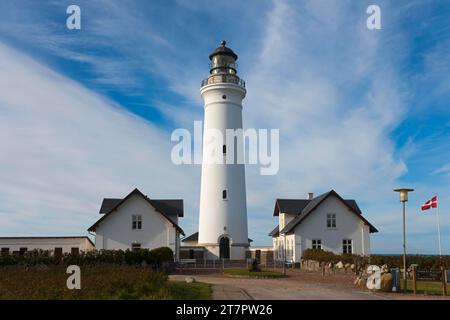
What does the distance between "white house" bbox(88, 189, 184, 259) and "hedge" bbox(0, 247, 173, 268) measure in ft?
12.2

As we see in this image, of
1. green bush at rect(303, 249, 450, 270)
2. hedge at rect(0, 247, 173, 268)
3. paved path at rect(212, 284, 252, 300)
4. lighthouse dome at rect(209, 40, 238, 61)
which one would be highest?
lighthouse dome at rect(209, 40, 238, 61)

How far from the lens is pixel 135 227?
34406 millimetres

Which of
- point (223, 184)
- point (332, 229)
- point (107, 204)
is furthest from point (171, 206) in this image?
point (332, 229)

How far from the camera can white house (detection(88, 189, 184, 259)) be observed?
3412 centimetres

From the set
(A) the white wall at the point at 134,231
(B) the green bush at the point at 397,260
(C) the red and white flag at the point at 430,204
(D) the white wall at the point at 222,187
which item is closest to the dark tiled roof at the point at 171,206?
(D) the white wall at the point at 222,187

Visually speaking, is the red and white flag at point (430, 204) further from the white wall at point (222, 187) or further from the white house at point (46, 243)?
the white house at point (46, 243)

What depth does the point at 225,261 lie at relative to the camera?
37594 millimetres

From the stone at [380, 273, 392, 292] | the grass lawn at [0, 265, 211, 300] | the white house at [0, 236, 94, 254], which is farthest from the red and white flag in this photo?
the white house at [0, 236, 94, 254]

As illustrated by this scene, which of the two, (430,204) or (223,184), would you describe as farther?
(223,184)

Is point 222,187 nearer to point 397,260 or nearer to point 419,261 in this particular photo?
point 397,260

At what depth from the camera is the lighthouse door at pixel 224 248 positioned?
38531mm

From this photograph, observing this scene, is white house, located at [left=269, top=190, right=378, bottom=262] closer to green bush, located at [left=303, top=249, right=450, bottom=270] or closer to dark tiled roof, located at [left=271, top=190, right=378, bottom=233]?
dark tiled roof, located at [left=271, top=190, right=378, bottom=233]

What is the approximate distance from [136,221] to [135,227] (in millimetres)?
435
